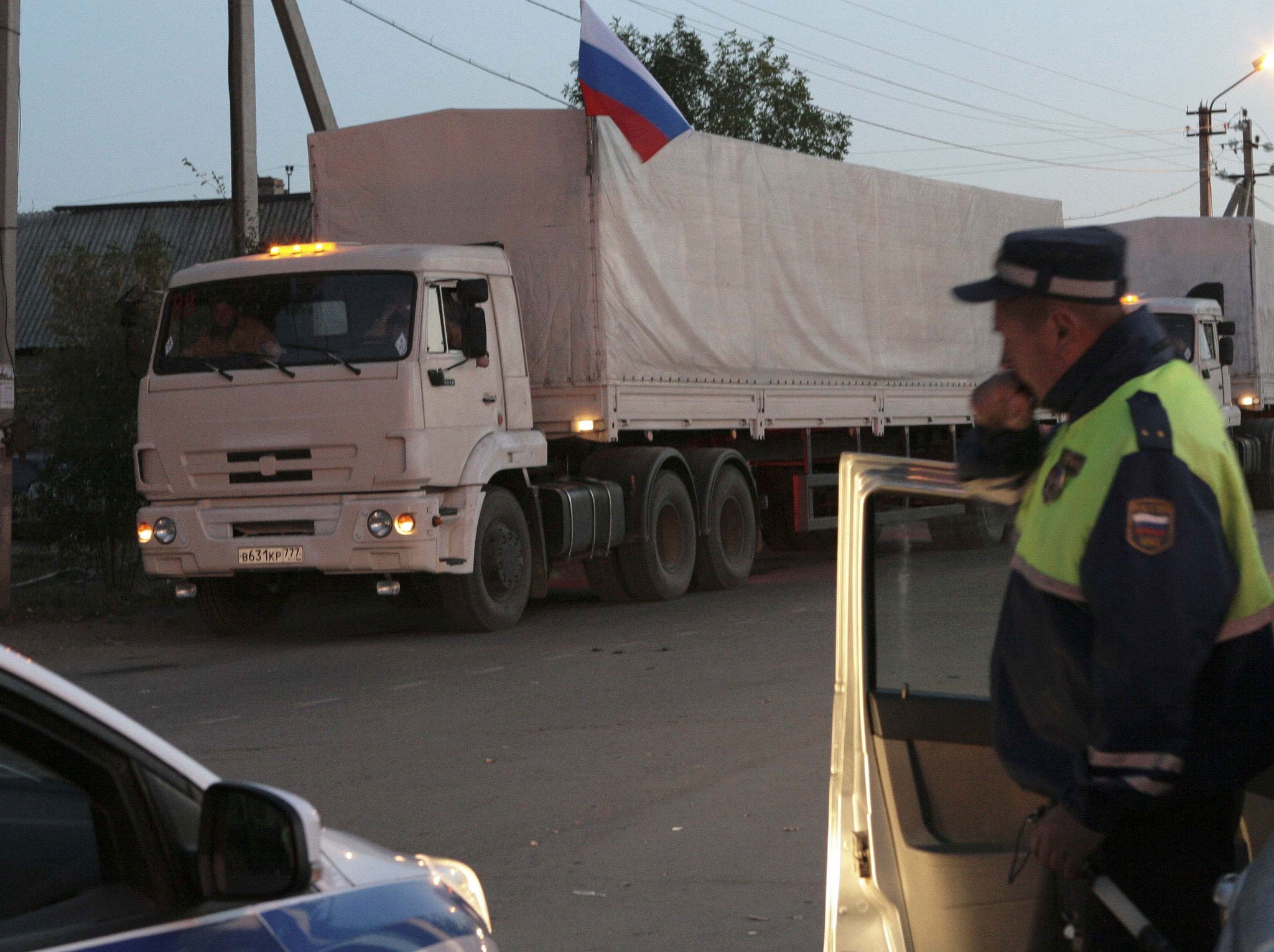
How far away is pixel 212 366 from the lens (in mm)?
12523

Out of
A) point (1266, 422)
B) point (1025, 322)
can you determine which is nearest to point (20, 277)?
point (1266, 422)

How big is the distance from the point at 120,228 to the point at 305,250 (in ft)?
116

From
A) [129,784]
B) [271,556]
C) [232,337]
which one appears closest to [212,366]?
[232,337]

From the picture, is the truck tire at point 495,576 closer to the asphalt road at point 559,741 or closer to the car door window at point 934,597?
the asphalt road at point 559,741

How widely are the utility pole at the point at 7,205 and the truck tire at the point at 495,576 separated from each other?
4.27m

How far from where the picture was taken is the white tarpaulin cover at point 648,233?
1421cm

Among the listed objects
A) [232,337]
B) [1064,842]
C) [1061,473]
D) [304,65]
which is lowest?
[1064,842]

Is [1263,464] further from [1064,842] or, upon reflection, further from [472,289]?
[1064,842]

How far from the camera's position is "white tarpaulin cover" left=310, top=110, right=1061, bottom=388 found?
14.2 metres

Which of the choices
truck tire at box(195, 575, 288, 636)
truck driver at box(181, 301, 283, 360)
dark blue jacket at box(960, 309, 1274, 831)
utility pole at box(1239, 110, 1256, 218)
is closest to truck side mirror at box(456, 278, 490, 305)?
truck driver at box(181, 301, 283, 360)

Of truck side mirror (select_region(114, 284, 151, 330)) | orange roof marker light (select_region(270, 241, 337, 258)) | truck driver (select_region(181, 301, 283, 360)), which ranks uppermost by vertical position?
orange roof marker light (select_region(270, 241, 337, 258))

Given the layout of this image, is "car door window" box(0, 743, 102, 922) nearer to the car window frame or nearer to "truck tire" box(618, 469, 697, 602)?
the car window frame

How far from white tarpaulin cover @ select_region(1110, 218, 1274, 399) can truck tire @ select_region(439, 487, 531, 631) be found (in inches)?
568

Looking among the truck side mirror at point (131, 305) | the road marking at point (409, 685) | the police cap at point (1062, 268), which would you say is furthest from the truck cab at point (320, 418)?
the police cap at point (1062, 268)
